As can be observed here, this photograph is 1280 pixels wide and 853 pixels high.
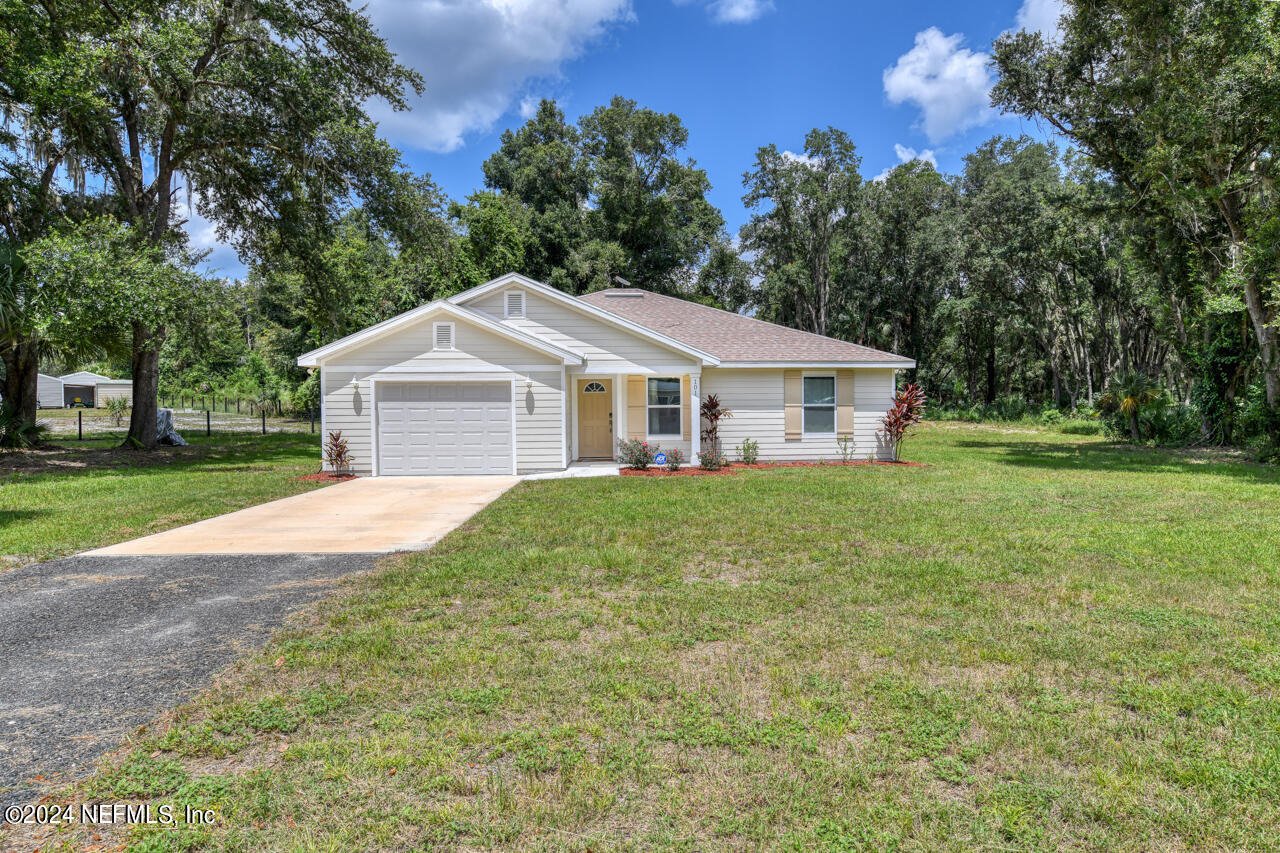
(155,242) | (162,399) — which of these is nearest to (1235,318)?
(155,242)

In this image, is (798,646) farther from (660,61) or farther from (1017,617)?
(660,61)

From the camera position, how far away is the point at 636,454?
14.5 metres

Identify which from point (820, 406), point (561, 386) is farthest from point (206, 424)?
point (820, 406)

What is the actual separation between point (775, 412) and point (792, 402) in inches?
19.2

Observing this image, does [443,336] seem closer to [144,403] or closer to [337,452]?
[337,452]

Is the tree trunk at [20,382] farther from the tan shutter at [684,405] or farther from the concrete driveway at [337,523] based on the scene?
the tan shutter at [684,405]

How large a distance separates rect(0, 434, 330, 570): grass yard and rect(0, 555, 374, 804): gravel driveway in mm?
1525

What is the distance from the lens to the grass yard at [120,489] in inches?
306

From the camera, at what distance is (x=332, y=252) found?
28750 millimetres

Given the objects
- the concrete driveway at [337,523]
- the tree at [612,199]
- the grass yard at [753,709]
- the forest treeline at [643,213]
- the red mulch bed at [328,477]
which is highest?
the tree at [612,199]

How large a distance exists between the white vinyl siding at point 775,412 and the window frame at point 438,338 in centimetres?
594

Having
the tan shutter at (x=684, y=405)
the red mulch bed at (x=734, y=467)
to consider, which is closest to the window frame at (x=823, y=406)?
the red mulch bed at (x=734, y=467)

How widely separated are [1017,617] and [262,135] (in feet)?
66.0

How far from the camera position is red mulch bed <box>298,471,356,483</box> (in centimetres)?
1303
